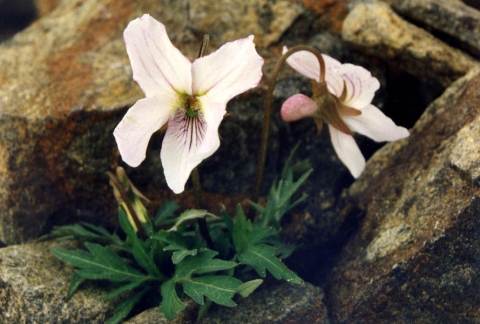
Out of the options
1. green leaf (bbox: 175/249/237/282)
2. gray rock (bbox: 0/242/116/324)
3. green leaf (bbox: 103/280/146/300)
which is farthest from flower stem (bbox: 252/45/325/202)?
gray rock (bbox: 0/242/116/324)

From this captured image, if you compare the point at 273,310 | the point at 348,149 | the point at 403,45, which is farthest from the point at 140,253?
the point at 403,45

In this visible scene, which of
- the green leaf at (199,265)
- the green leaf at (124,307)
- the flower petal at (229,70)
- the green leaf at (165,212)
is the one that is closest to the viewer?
the flower petal at (229,70)

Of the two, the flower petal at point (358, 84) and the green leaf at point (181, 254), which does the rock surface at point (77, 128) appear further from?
the green leaf at point (181, 254)

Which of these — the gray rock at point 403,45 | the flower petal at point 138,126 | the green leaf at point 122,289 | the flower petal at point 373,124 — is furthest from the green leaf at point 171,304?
the gray rock at point 403,45

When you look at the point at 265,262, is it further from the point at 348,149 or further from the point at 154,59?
the point at 154,59

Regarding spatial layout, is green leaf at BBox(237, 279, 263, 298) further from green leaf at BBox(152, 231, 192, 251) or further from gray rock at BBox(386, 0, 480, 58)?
gray rock at BBox(386, 0, 480, 58)
